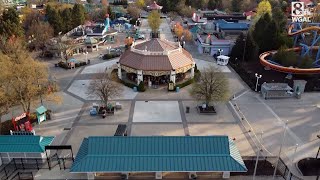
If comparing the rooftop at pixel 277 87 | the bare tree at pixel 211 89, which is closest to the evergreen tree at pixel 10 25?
the bare tree at pixel 211 89

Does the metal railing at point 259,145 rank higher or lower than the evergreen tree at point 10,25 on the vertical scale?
lower

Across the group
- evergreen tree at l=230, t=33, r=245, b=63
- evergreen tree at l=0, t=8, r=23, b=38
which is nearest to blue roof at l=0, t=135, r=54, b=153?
evergreen tree at l=0, t=8, r=23, b=38

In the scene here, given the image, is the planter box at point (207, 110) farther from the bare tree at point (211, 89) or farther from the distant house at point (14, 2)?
the distant house at point (14, 2)

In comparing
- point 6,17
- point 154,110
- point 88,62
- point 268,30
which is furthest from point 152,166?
point 6,17

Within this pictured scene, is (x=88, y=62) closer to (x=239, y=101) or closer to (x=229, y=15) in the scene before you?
(x=239, y=101)

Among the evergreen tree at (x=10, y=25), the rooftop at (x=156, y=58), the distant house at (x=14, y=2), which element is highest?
the distant house at (x=14, y=2)

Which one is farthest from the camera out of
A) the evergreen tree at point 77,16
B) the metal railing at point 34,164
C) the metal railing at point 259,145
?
the evergreen tree at point 77,16

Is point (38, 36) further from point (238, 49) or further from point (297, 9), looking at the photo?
point (297, 9)

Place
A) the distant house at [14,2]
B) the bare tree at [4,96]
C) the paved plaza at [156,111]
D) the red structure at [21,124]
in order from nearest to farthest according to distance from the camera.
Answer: the red structure at [21,124] < the bare tree at [4,96] < the paved plaza at [156,111] < the distant house at [14,2]
